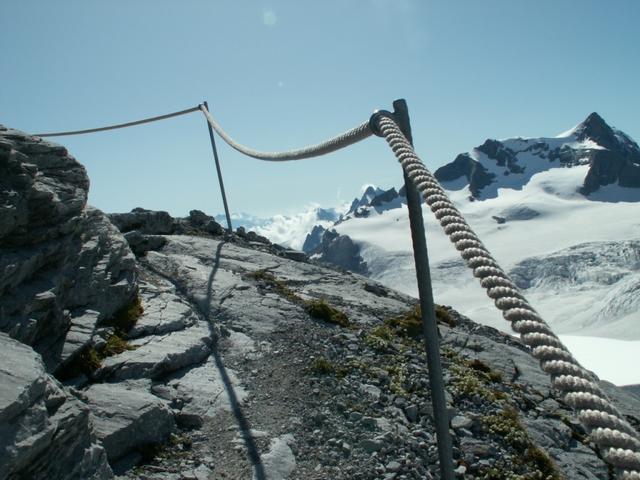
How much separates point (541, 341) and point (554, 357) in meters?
0.10

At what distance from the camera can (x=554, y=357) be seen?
259 centimetres

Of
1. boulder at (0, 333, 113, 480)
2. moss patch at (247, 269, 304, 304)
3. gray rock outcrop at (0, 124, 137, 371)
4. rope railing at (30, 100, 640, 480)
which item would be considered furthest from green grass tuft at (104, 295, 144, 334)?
rope railing at (30, 100, 640, 480)

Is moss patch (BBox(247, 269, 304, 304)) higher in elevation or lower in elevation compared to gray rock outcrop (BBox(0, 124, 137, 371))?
higher

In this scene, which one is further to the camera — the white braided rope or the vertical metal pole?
the vertical metal pole

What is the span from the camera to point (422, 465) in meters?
8.07

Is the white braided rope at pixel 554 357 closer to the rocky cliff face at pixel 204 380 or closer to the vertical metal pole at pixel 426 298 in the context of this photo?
the vertical metal pole at pixel 426 298

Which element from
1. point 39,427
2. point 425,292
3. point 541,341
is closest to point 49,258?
point 39,427

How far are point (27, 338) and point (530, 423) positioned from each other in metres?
9.69

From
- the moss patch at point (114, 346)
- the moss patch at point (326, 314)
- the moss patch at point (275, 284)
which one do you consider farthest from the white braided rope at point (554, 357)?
the moss patch at point (275, 284)

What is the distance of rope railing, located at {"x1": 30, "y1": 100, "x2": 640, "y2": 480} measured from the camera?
2211 mm

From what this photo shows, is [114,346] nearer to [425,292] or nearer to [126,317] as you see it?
[126,317]

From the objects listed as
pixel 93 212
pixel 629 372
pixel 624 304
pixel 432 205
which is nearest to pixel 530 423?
pixel 432 205

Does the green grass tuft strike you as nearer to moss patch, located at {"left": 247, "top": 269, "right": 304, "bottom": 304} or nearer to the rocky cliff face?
the rocky cliff face

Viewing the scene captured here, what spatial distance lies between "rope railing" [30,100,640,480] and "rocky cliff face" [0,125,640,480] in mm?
4648
